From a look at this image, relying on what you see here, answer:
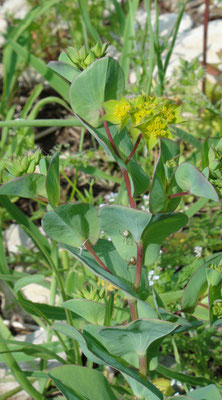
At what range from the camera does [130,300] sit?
2.47ft

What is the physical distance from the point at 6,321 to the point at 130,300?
2.92 ft

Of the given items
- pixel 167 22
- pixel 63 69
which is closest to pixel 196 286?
pixel 63 69

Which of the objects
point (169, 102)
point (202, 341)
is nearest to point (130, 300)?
point (169, 102)

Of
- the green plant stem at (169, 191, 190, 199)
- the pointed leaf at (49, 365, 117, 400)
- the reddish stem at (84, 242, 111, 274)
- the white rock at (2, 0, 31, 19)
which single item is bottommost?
the pointed leaf at (49, 365, 117, 400)

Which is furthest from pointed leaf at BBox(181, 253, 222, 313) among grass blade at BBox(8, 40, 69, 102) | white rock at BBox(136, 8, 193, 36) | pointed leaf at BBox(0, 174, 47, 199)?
white rock at BBox(136, 8, 193, 36)

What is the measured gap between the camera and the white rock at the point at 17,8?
2559 mm

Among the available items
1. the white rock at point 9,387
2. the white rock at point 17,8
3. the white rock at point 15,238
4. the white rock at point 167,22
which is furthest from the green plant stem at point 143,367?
the white rock at point 17,8

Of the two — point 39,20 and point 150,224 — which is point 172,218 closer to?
point 150,224

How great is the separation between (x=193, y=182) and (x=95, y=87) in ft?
0.58

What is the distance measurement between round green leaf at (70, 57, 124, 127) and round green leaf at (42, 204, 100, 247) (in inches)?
4.8

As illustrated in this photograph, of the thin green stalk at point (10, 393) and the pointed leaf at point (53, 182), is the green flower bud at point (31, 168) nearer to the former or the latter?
the pointed leaf at point (53, 182)

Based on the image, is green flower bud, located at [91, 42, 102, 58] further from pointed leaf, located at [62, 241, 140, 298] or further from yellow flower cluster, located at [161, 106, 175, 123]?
pointed leaf, located at [62, 241, 140, 298]

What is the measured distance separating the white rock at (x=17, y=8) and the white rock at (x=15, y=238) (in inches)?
50.6

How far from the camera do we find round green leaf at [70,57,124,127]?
0.62 m
